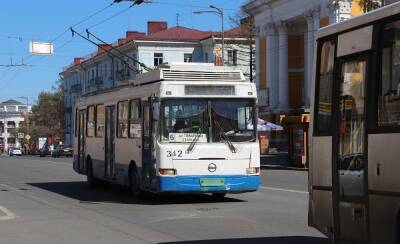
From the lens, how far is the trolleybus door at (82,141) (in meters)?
21.6

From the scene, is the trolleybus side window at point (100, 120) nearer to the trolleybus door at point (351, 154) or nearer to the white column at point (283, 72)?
the trolleybus door at point (351, 154)

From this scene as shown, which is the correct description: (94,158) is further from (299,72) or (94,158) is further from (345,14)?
(299,72)

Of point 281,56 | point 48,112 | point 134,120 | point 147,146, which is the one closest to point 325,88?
point 147,146

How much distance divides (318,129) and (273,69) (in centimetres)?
5382

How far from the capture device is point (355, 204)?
6.89 meters

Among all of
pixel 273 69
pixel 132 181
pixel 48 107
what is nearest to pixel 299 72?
pixel 273 69

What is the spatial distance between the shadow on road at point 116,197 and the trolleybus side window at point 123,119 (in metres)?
1.60

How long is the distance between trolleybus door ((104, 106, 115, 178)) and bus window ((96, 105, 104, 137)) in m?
0.48

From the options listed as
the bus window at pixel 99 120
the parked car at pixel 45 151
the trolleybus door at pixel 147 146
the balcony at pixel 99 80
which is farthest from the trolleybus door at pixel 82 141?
the balcony at pixel 99 80

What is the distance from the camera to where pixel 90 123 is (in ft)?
68.7

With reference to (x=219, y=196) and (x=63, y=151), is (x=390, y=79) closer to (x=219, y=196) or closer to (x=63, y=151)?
(x=219, y=196)

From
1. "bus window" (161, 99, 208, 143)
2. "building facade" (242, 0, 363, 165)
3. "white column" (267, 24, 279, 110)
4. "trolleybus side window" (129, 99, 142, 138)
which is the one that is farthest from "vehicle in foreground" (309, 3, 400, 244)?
"white column" (267, 24, 279, 110)

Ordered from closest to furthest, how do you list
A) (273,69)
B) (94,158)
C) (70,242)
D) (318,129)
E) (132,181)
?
(318,129)
(70,242)
(132,181)
(94,158)
(273,69)

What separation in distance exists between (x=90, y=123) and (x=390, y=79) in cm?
1526
